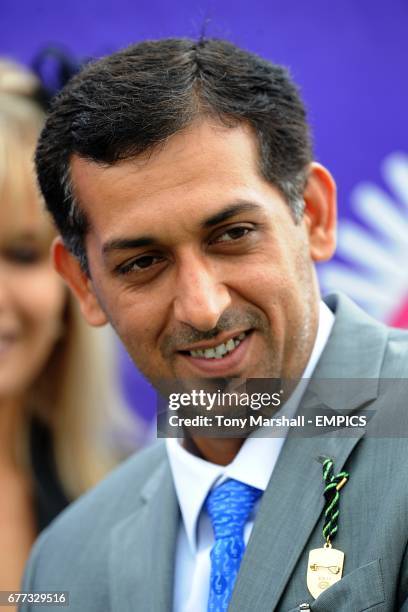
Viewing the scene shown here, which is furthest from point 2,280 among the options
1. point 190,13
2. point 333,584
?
point 333,584

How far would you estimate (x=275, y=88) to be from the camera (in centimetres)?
232

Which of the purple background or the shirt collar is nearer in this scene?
the shirt collar

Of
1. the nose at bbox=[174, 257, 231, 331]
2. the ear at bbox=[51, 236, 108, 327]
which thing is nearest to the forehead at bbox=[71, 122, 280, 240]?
the nose at bbox=[174, 257, 231, 331]

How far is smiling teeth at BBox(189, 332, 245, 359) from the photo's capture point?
210cm

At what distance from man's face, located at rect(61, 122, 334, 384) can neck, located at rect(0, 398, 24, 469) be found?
6.84 feet

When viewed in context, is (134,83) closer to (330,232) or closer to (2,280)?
(330,232)

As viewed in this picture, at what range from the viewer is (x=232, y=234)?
2107 millimetres

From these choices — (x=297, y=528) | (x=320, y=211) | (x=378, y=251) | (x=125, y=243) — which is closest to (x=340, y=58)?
(x=378, y=251)

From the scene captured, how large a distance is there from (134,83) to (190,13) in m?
2.03

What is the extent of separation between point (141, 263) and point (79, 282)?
0.43 m

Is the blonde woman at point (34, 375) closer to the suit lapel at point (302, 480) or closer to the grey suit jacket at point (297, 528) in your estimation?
the grey suit jacket at point (297, 528)

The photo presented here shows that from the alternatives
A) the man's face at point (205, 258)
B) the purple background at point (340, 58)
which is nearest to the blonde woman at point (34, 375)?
the purple background at point (340, 58)

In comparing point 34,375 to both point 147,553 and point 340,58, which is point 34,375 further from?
point 147,553

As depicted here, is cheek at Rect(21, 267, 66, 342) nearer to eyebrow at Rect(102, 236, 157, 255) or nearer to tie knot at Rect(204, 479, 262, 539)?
eyebrow at Rect(102, 236, 157, 255)
